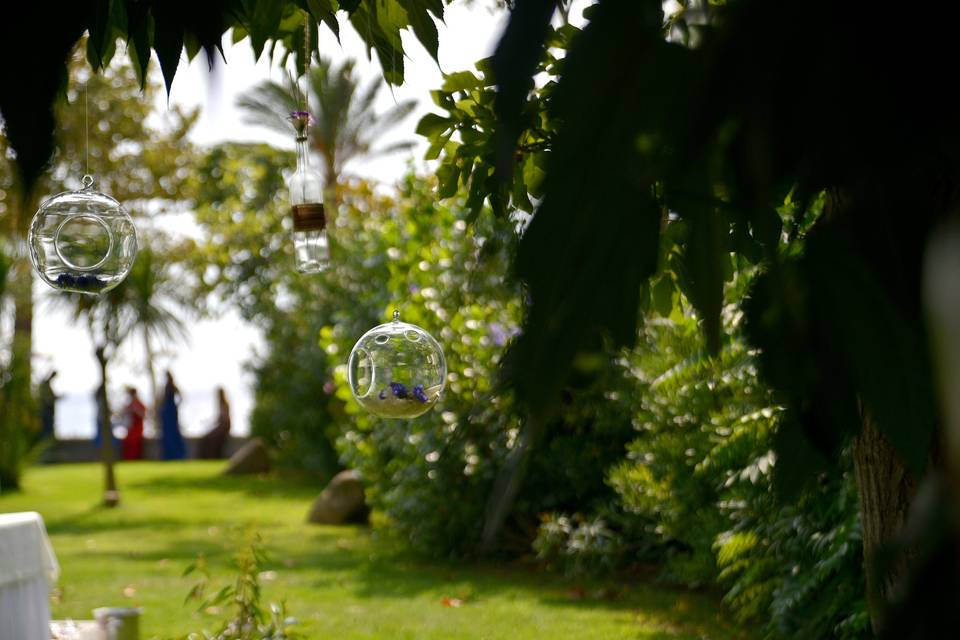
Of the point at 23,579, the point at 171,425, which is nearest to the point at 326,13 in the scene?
the point at 23,579

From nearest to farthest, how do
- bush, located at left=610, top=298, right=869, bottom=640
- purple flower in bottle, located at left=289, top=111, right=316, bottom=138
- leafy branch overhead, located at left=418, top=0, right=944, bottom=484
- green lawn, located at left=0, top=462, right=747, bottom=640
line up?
1. leafy branch overhead, located at left=418, top=0, right=944, bottom=484
2. purple flower in bottle, located at left=289, top=111, right=316, bottom=138
3. bush, located at left=610, top=298, right=869, bottom=640
4. green lawn, located at left=0, top=462, right=747, bottom=640

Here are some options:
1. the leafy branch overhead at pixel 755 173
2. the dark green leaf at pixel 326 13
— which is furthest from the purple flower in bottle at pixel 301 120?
the leafy branch overhead at pixel 755 173

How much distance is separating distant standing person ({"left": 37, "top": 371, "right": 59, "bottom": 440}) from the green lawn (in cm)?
301

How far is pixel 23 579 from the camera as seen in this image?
555 centimetres

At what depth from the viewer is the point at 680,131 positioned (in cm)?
52

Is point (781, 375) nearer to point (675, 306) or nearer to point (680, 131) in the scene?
point (680, 131)

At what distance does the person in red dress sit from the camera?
19141 millimetres

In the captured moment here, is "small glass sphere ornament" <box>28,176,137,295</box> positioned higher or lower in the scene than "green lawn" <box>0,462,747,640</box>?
higher

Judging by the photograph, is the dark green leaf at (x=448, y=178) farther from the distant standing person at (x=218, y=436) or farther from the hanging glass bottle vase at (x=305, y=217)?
the distant standing person at (x=218, y=436)

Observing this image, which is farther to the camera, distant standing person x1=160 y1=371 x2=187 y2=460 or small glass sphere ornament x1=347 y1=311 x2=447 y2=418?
distant standing person x1=160 y1=371 x2=187 y2=460

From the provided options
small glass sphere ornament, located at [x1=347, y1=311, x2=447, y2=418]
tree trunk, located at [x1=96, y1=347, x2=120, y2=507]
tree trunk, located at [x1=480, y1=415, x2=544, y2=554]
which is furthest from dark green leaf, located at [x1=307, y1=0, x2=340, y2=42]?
tree trunk, located at [x1=96, y1=347, x2=120, y2=507]

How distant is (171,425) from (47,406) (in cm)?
242

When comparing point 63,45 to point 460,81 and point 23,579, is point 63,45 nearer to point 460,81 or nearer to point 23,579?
point 460,81

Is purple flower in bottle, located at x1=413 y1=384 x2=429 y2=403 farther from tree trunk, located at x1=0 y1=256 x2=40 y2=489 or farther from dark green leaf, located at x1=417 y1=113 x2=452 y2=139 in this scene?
tree trunk, located at x1=0 y1=256 x2=40 y2=489
